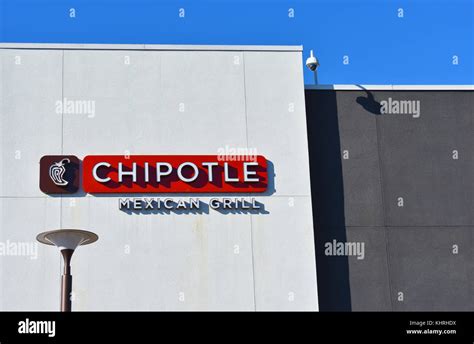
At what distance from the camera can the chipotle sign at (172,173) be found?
61.3 feet

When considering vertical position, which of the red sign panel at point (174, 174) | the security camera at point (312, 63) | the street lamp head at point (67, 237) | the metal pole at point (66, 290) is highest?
the security camera at point (312, 63)

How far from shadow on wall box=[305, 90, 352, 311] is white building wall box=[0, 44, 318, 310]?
19.1 inches

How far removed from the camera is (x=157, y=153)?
1903cm

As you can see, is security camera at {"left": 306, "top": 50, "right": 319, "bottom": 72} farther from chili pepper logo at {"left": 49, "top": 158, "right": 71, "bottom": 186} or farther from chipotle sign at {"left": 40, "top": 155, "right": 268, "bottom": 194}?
chili pepper logo at {"left": 49, "top": 158, "right": 71, "bottom": 186}

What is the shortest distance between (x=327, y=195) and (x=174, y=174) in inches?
148

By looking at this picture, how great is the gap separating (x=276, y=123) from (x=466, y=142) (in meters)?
4.87

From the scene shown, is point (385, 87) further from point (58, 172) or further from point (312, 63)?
point (58, 172)

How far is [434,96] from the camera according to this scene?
66.9ft

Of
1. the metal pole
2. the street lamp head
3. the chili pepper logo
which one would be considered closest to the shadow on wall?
the chili pepper logo

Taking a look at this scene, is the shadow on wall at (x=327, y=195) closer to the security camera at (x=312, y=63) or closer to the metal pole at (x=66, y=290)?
the security camera at (x=312, y=63)

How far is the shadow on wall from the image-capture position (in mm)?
18875

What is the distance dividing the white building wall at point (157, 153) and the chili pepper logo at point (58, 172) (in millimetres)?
356

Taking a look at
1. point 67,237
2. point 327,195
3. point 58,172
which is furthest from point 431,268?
point 67,237

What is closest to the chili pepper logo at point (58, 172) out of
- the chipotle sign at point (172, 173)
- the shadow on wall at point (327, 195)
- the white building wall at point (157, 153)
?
the chipotle sign at point (172, 173)
